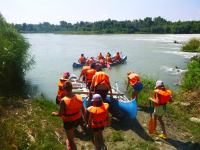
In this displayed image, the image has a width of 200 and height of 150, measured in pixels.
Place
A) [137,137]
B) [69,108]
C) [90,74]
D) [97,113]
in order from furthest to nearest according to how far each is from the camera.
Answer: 1. [90,74]
2. [137,137]
3. [97,113]
4. [69,108]

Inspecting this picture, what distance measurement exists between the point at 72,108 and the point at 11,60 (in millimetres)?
5837

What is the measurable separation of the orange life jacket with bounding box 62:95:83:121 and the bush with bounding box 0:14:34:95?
436 cm

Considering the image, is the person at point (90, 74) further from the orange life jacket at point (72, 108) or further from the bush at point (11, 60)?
the bush at point (11, 60)

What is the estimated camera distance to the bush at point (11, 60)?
280 inches

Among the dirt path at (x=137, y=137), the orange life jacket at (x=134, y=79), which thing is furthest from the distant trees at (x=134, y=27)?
the dirt path at (x=137, y=137)

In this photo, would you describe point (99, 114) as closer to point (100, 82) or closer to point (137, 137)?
point (100, 82)

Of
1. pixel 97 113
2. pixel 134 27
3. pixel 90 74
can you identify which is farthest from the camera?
pixel 134 27

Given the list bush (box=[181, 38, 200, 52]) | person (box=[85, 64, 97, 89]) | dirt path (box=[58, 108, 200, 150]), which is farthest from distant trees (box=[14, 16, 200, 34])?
dirt path (box=[58, 108, 200, 150])

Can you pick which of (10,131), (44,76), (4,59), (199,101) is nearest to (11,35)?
(4,59)

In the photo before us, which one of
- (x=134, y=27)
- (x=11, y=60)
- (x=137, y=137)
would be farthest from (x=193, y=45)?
(x=134, y=27)

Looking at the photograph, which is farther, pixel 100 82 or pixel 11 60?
pixel 11 60

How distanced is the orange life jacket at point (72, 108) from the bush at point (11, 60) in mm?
4356

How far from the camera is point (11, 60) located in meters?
7.75

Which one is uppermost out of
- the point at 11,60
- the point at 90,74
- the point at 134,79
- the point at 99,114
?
the point at 11,60
